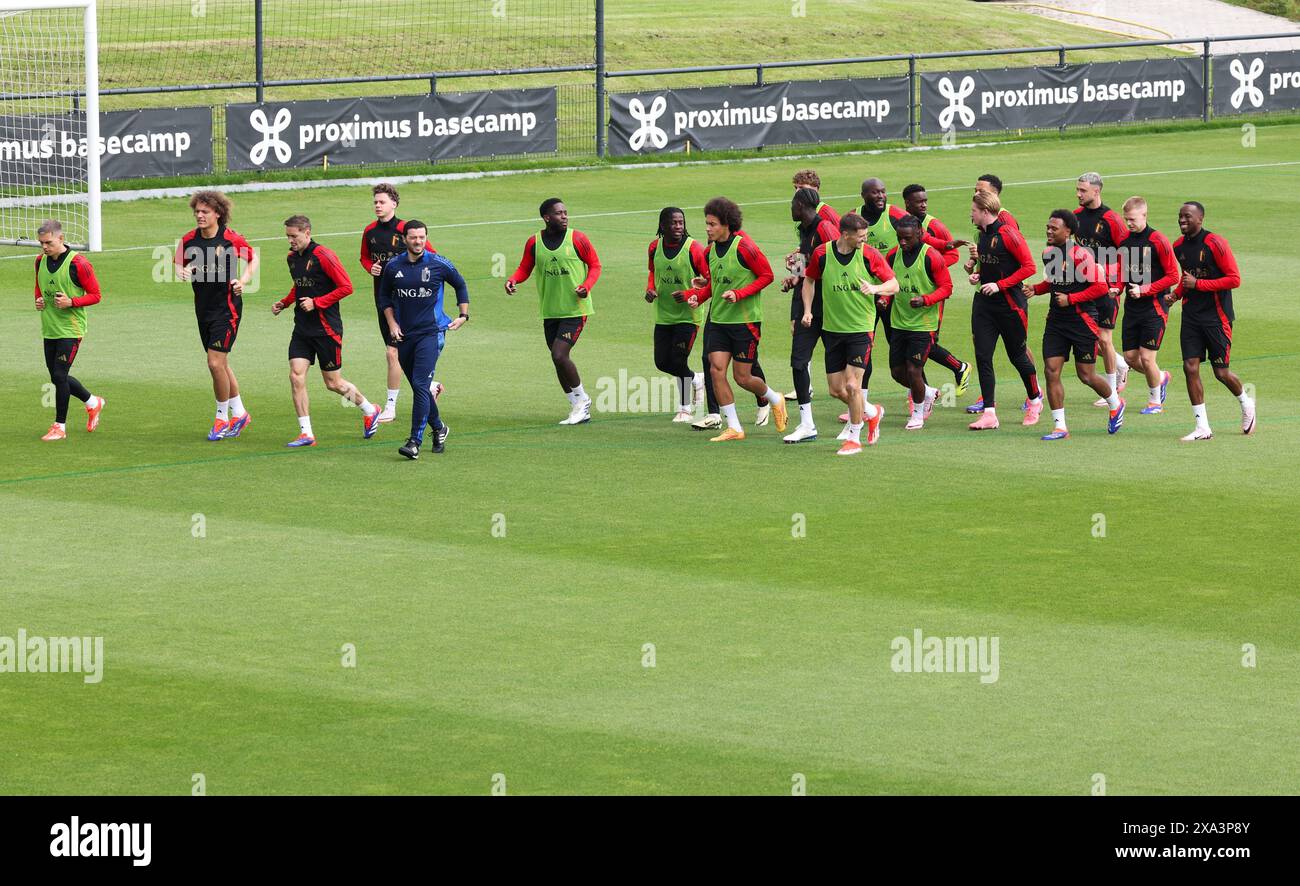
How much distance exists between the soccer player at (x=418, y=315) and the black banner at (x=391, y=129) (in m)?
20.2

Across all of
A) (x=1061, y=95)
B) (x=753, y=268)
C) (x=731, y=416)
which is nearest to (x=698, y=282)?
(x=753, y=268)

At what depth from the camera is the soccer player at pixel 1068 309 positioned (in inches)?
760

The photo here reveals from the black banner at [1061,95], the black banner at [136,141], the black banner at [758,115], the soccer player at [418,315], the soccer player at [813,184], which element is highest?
the black banner at [1061,95]

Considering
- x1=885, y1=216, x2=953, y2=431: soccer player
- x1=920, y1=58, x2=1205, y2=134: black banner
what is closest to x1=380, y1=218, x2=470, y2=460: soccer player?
x1=885, y1=216, x2=953, y2=431: soccer player

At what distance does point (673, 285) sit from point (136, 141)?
20114 mm

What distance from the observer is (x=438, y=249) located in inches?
1232

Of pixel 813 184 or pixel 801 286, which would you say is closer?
pixel 801 286

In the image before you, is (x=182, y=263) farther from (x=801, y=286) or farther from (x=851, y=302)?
(x=851, y=302)

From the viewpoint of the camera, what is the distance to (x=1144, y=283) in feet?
64.2

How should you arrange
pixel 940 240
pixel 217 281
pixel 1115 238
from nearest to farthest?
pixel 217 281 → pixel 1115 238 → pixel 940 240

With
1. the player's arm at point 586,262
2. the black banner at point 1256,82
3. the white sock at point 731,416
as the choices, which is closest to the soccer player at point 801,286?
the white sock at point 731,416

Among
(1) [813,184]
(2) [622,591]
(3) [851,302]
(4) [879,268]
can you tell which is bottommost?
(2) [622,591]

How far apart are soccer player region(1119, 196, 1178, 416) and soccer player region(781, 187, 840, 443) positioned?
275 cm

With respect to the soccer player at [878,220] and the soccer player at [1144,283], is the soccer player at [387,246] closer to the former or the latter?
the soccer player at [878,220]
